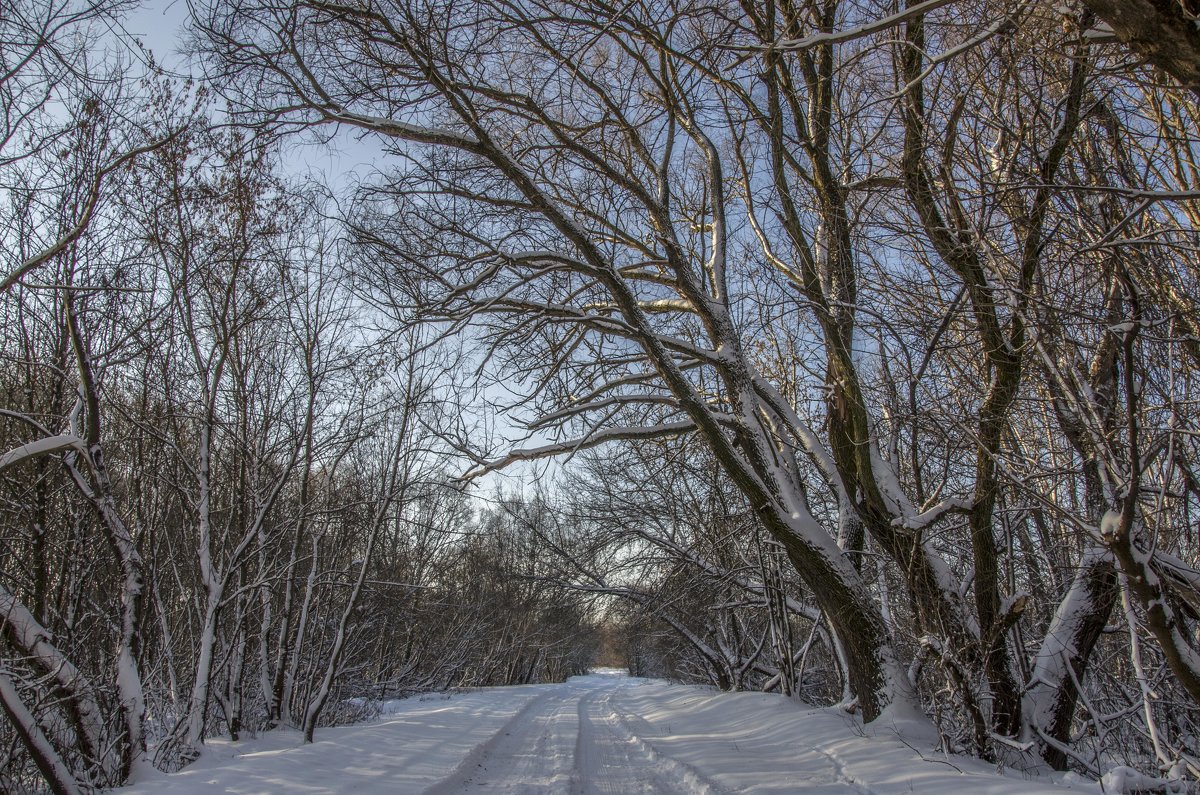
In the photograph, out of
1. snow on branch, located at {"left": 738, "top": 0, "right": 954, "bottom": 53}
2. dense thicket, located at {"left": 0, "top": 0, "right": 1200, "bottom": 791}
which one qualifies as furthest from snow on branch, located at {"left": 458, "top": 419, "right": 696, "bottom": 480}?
snow on branch, located at {"left": 738, "top": 0, "right": 954, "bottom": 53}

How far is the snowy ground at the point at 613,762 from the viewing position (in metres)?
4.72

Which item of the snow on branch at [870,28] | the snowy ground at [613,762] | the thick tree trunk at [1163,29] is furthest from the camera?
the snowy ground at [613,762]

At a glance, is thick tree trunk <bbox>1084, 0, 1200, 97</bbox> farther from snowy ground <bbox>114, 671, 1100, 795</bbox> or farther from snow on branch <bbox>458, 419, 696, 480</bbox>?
snow on branch <bbox>458, 419, 696, 480</bbox>

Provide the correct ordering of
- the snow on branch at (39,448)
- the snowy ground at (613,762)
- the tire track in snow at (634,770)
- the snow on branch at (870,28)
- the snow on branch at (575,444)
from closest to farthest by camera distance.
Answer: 1. the snow on branch at (870,28)
2. the snow on branch at (39,448)
3. the snowy ground at (613,762)
4. the tire track in snow at (634,770)
5. the snow on branch at (575,444)

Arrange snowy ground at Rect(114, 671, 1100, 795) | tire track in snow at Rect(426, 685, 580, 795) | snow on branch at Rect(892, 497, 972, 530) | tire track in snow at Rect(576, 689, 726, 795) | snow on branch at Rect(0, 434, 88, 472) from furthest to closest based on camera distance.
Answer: tire track in snow at Rect(426, 685, 580, 795) < tire track in snow at Rect(576, 689, 726, 795) < snow on branch at Rect(892, 497, 972, 530) < snowy ground at Rect(114, 671, 1100, 795) < snow on branch at Rect(0, 434, 88, 472)

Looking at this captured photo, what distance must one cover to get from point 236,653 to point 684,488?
887 cm

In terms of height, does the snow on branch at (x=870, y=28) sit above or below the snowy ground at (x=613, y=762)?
above

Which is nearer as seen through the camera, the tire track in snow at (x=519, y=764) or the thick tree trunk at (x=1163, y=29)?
the thick tree trunk at (x=1163, y=29)

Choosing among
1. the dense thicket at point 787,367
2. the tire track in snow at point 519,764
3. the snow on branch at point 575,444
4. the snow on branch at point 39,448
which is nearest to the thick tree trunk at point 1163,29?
the dense thicket at point 787,367

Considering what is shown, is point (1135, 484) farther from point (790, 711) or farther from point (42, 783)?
point (42, 783)

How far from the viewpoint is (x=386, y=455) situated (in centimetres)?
977

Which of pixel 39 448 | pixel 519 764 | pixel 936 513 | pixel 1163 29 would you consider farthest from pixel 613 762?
pixel 1163 29

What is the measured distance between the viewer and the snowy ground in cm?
472

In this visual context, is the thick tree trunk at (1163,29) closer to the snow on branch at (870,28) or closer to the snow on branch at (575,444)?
the snow on branch at (870,28)
